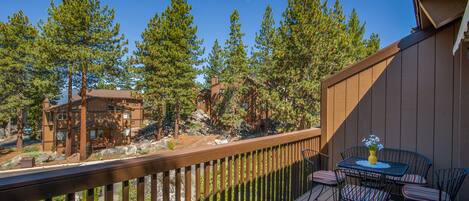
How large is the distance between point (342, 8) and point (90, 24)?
1530 centimetres

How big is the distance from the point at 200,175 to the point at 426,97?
3.29 metres

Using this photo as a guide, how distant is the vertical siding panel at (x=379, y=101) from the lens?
12.6 feet

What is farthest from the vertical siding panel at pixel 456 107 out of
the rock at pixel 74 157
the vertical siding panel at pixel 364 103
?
the rock at pixel 74 157

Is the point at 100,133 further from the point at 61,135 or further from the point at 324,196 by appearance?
the point at 324,196

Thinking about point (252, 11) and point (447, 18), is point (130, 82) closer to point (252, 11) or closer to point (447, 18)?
point (252, 11)

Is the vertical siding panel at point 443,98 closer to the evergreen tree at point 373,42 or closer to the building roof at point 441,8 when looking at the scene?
the building roof at point 441,8

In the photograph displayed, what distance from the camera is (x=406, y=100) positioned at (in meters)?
3.71

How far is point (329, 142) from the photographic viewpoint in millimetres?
4309

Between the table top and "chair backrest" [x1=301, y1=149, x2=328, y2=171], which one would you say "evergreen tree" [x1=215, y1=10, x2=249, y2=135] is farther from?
the table top

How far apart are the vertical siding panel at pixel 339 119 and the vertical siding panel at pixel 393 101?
1.99 feet

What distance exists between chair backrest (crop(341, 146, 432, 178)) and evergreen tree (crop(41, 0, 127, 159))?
15.4m

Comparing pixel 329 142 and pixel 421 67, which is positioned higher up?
pixel 421 67

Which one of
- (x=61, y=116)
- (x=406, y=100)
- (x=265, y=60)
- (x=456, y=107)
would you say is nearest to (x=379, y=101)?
(x=406, y=100)

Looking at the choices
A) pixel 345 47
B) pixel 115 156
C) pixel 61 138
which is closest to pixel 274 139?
pixel 345 47
